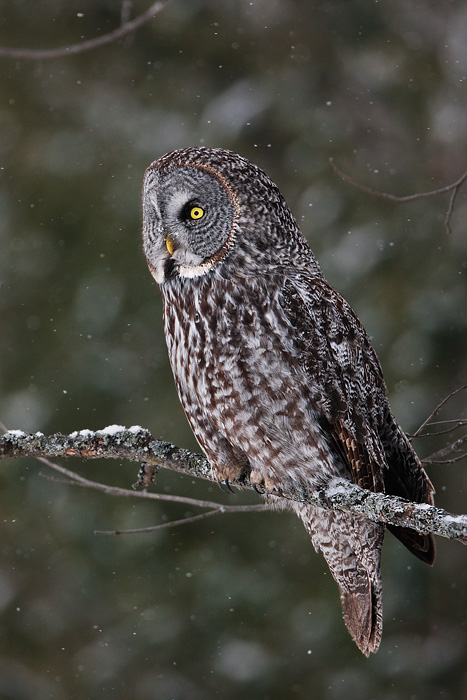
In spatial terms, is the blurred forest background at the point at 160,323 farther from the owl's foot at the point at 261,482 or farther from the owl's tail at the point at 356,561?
the owl's foot at the point at 261,482

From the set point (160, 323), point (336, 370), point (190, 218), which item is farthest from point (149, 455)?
point (160, 323)

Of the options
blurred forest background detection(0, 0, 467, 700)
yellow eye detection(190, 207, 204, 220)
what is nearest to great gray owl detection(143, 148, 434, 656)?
yellow eye detection(190, 207, 204, 220)

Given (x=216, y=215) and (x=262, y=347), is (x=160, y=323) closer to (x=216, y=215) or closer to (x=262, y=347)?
(x=216, y=215)

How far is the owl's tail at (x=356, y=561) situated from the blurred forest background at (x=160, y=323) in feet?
5.57

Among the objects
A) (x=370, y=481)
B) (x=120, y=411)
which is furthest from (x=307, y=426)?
(x=120, y=411)

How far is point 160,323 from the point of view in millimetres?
4930

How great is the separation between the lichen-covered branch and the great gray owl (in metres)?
0.08

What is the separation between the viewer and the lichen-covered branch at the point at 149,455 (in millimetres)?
2096

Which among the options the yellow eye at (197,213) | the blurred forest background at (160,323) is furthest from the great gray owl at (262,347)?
the blurred forest background at (160,323)

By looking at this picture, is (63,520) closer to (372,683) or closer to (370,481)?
(372,683)

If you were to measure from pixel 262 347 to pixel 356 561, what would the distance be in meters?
0.84

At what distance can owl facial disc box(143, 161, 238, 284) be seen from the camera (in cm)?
256

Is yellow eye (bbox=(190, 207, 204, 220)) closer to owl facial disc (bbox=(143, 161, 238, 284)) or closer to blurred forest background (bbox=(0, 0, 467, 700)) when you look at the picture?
owl facial disc (bbox=(143, 161, 238, 284))

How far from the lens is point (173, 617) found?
4863 millimetres
